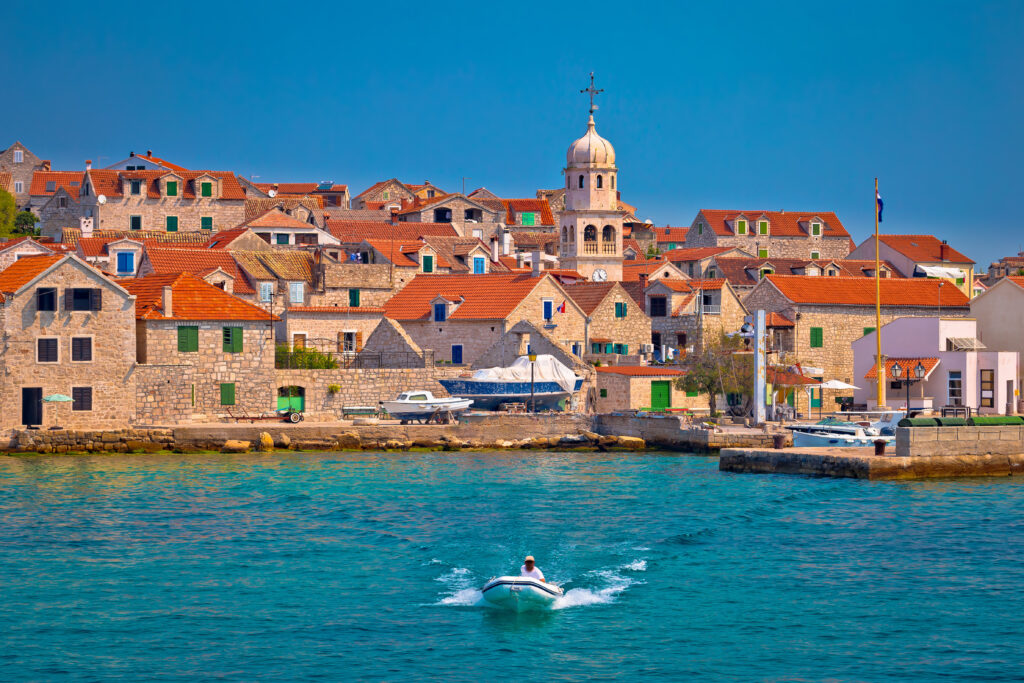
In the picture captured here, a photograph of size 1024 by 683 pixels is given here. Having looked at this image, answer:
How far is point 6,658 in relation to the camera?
25344mm

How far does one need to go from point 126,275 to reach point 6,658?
1875 inches

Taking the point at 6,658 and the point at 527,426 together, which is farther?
the point at 527,426

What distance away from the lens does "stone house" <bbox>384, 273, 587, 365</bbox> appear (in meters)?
66.2

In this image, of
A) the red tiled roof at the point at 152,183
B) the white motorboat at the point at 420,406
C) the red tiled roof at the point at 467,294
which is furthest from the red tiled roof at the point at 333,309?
the red tiled roof at the point at 152,183

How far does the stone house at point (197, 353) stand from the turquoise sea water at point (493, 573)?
6590 millimetres

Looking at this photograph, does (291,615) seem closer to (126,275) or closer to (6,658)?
(6,658)

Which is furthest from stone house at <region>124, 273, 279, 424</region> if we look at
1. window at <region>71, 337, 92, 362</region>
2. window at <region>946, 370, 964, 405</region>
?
window at <region>946, 370, 964, 405</region>

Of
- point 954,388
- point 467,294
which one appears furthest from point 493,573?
point 467,294

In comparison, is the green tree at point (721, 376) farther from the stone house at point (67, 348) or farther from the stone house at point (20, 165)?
the stone house at point (20, 165)

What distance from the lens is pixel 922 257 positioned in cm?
10294

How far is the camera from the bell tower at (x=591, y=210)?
84.1m

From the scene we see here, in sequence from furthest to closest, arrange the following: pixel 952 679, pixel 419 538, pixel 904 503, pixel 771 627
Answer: pixel 904 503, pixel 419 538, pixel 771 627, pixel 952 679

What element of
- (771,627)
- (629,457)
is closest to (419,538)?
(771,627)

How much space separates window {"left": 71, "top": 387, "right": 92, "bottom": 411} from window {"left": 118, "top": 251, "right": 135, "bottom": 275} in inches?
736
